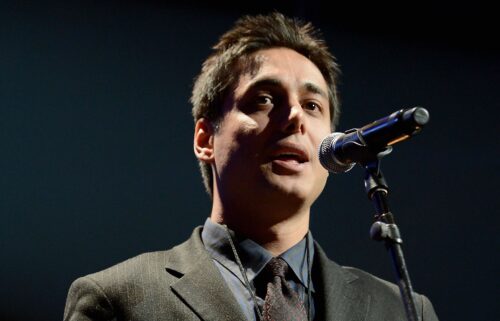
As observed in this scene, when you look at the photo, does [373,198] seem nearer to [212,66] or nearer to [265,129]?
[265,129]

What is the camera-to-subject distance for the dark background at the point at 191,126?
2746mm

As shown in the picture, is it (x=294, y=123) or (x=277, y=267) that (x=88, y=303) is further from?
(x=294, y=123)

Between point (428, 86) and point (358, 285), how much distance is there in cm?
178

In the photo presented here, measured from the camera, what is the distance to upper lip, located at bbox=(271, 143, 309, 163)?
1.85 meters

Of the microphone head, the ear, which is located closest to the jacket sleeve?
the ear

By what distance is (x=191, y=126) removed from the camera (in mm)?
3016

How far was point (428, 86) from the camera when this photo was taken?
331 cm

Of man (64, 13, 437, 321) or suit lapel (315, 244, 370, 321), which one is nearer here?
man (64, 13, 437, 321)

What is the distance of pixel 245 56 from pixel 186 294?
39.4 inches

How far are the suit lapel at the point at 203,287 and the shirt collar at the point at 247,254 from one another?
63 millimetres

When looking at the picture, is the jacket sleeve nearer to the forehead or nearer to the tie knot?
the tie knot

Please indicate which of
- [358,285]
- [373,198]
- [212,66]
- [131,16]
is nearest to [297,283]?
[358,285]

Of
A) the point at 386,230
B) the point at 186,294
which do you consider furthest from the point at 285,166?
the point at 386,230

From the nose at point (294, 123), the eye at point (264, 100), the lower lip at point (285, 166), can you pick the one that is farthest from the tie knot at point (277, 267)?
the eye at point (264, 100)
